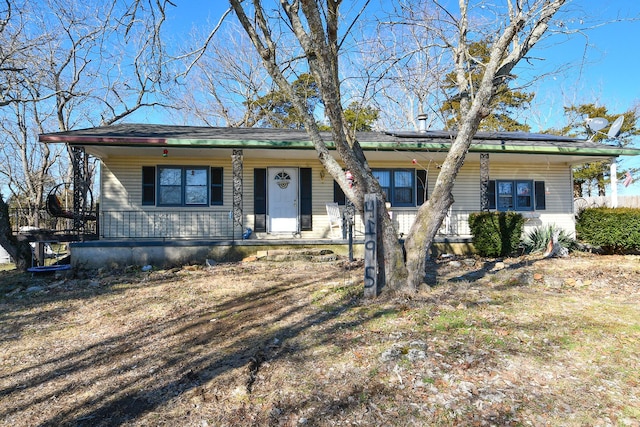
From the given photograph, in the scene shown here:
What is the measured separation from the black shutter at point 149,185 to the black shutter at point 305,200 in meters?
4.01

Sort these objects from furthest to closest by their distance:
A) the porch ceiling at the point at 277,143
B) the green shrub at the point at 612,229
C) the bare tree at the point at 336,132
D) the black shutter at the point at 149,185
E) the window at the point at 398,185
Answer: the window at the point at 398,185 < the black shutter at the point at 149,185 < the porch ceiling at the point at 277,143 < the green shrub at the point at 612,229 < the bare tree at the point at 336,132

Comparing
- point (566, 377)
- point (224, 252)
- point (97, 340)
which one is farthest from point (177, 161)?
point (566, 377)

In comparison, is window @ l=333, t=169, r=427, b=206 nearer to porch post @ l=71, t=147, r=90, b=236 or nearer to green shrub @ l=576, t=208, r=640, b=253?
green shrub @ l=576, t=208, r=640, b=253

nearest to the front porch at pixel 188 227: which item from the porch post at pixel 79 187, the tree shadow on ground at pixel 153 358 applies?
the porch post at pixel 79 187

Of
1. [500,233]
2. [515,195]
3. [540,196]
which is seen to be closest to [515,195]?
[515,195]

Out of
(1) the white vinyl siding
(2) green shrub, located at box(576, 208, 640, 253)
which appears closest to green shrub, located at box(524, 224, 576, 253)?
(2) green shrub, located at box(576, 208, 640, 253)

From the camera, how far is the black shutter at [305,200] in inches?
436

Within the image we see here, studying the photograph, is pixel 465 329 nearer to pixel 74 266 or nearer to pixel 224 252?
pixel 224 252

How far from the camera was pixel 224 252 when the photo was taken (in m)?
9.10

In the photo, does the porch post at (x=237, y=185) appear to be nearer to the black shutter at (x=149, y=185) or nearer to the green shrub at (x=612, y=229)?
the black shutter at (x=149, y=185)

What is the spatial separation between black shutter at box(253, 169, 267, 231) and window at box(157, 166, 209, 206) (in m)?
1.31

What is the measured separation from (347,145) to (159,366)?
126 inches

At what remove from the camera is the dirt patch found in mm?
2707

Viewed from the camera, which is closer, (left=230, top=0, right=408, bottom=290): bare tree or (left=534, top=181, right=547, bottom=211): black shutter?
(left=230, top=0, right=408, bottom=290): bare tree
